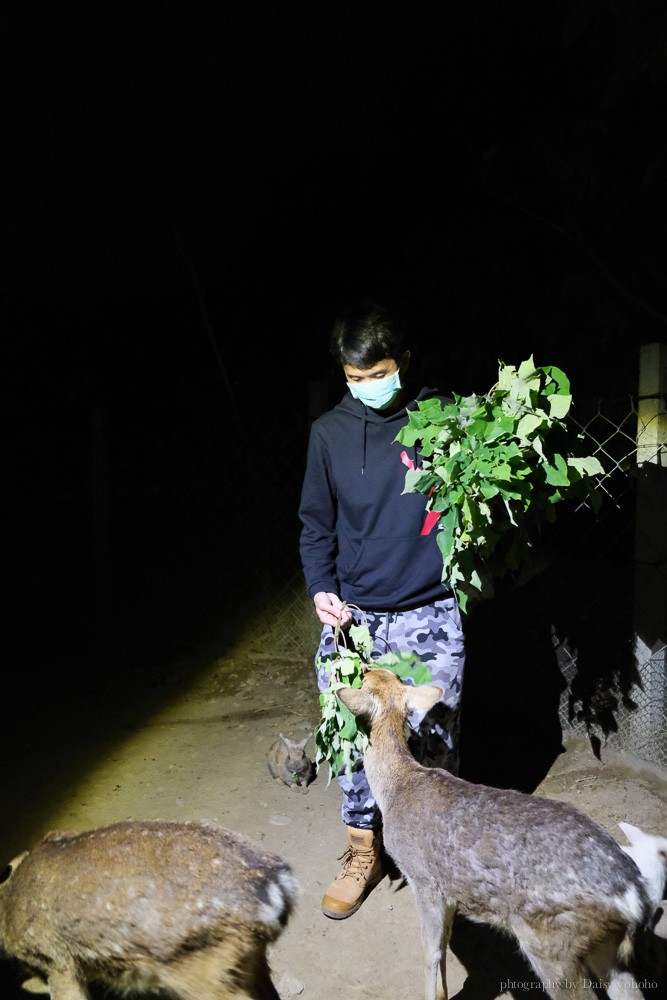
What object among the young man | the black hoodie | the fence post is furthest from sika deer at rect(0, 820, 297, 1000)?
the fence post

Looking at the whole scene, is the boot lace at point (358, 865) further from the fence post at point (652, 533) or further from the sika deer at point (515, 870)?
the fence post at point (652, 533)

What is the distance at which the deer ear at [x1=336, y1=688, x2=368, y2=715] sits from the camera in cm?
272

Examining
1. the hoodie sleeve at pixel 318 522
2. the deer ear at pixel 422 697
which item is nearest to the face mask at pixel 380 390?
the hoodie sleeve at pixel 318 522

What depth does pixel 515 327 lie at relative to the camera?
5.95 metres

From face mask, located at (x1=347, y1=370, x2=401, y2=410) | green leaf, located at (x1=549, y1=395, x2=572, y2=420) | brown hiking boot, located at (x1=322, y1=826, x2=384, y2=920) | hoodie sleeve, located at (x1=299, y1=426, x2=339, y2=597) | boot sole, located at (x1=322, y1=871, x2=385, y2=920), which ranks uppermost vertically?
face mask, located at (x1=347, y1=370, x2=401, y2=410)

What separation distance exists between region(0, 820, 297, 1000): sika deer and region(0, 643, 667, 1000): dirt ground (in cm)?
58

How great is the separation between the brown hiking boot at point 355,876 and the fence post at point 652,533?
1.76 m

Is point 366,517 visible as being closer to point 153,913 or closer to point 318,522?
point 318,522

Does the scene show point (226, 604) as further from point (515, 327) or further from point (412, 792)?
point (412, 792)

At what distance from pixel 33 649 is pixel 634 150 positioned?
20.7 feet

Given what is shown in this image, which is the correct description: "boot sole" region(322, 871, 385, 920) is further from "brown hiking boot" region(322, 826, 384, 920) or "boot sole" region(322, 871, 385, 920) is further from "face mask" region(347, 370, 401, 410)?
"face mask" region(347, 370, 401, 410)

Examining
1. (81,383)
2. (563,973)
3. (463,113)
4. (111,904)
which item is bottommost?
(563,973)

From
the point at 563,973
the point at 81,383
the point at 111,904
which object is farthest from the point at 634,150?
the point at 81,383

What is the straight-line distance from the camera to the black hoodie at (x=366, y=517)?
9.91ft
